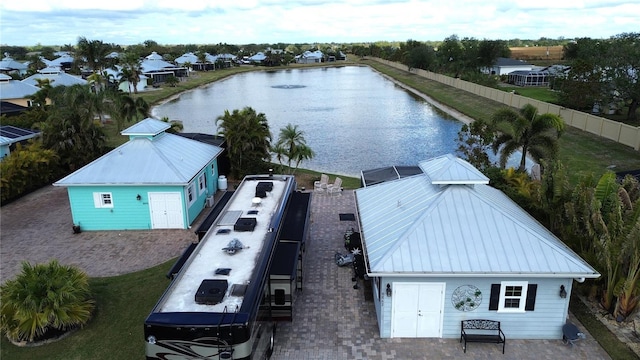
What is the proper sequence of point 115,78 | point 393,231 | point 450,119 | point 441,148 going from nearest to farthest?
point 393,231 → point 441,148 → point 450,119 → point 115,78

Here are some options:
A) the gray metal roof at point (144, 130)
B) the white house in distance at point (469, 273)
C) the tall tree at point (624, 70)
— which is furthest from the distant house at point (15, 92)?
the tall tree at point (624, 70)

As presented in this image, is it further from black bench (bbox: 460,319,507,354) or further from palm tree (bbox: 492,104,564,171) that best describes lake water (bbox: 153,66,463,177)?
black bench (bbox: 460,319,507,354)

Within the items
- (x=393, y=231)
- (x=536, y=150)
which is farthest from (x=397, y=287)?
(x=536, y=150)

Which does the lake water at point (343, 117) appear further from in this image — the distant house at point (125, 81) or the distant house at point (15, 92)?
the distant house at point (15, 92)

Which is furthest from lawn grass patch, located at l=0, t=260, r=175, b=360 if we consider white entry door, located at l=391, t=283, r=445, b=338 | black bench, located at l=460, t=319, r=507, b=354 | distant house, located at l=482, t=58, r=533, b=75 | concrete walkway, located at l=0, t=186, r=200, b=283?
distant house, located at l=482, t=58, r=533, b=75

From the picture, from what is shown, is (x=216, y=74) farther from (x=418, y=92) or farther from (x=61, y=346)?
(x=61, y=346)

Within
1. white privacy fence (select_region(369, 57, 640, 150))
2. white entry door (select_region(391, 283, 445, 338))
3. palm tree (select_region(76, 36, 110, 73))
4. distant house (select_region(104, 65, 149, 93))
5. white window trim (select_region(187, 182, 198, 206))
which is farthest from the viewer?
distant house (select_region(104, 65, 149, 93))
